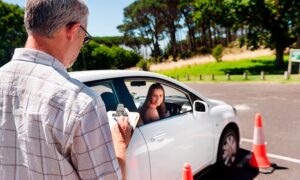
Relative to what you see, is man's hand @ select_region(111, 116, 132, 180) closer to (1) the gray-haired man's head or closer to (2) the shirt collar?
(2) the shirt collar

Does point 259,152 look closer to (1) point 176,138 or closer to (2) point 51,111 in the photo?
(1) point 176,138

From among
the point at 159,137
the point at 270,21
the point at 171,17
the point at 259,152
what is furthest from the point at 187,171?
the point at 171,17

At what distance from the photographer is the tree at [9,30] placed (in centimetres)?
4762

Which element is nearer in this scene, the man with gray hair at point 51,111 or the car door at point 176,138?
the man with gray hair at point 51,111

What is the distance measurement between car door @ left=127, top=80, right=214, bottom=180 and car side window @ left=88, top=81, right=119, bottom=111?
1.25ft

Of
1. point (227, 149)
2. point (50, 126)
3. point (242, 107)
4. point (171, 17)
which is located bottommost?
point (242, 107)

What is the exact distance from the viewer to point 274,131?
7.79 metres

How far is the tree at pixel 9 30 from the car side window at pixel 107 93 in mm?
48045

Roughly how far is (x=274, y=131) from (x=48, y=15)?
724cm

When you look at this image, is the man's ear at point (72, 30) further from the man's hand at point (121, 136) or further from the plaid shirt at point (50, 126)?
the man's hand at point (121, 136)

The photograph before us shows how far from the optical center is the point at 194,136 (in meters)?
4.28

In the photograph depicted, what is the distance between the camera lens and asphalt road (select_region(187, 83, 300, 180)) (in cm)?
520

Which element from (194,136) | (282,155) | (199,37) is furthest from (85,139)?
(199,37)

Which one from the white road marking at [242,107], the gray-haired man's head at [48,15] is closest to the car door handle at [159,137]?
the gray-haired man's head at [48,15]
